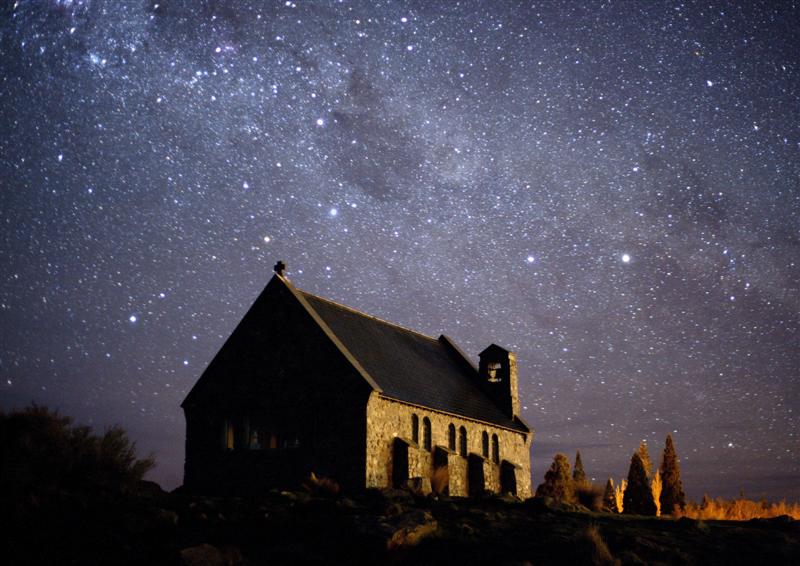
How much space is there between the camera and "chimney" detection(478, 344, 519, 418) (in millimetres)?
42469

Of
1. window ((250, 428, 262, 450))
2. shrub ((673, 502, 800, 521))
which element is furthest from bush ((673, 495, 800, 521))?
window ((250, 428, 262, 450))

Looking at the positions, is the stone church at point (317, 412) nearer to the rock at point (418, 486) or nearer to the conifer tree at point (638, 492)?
the rock at point (418, 486)

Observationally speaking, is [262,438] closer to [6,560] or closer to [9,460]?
[9,460]

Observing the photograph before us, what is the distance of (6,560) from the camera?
15438 millimetres

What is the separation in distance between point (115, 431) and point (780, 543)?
18.8 m

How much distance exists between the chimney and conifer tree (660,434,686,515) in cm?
1493

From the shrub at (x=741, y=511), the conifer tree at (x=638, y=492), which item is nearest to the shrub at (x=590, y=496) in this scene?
the shrub at (x=741, y=511)

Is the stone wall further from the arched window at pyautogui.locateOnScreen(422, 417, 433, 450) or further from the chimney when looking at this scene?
the chimney

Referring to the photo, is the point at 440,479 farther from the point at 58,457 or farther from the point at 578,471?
the point at 578,471

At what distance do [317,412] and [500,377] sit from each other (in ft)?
56.7

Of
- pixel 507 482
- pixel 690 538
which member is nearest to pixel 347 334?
pixel 507 482

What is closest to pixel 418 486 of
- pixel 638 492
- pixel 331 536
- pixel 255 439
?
pixel 255 439

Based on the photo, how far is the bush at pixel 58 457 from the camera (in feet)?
63.7

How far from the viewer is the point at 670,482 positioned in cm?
5041
